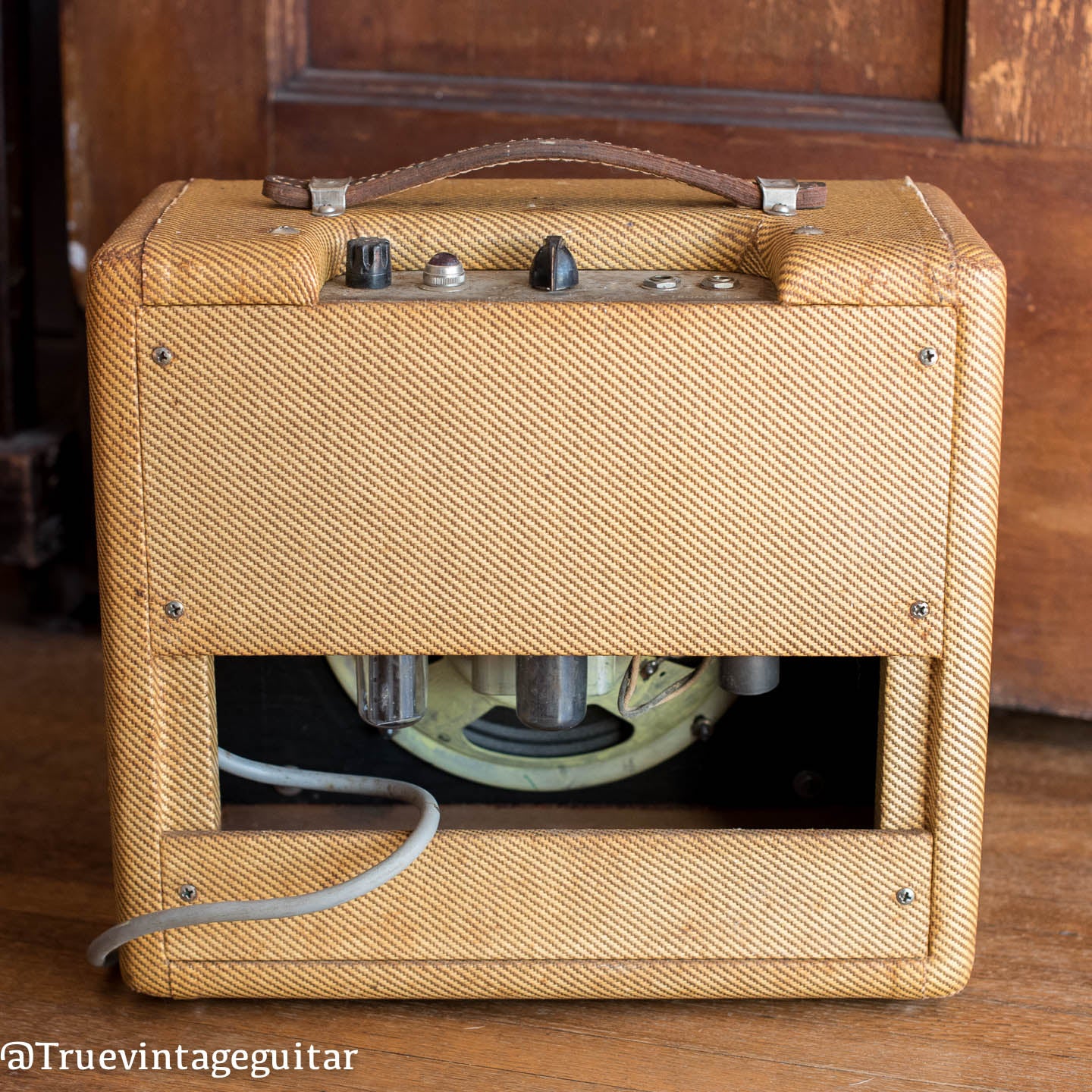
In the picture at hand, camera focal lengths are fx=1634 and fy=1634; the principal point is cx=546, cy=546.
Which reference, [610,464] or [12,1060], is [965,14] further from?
[12,1060]

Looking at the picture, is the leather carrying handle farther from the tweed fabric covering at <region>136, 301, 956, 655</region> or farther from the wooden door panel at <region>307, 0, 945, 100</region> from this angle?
the wooden door panel at <region>307, 0, 945, 100</region>

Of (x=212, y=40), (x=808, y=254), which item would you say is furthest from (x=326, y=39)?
(x=808, y=254)

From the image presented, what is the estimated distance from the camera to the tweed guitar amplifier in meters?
0.95

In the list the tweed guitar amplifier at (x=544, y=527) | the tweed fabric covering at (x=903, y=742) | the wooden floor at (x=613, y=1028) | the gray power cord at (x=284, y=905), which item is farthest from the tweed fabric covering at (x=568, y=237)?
the wooden floor at (x=613, y=1028)

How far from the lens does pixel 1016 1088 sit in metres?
1.00

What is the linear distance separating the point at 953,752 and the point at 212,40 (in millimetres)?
954

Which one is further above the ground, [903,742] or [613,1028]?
[903,742]

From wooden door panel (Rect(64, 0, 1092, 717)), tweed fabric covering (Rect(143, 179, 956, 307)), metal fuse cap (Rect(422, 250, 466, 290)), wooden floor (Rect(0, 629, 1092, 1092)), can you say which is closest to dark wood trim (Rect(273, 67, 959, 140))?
wooden door panel (Rect(64, 0, 1092, 717))

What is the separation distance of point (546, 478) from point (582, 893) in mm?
275

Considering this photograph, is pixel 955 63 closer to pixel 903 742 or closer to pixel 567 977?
pixel 903 742

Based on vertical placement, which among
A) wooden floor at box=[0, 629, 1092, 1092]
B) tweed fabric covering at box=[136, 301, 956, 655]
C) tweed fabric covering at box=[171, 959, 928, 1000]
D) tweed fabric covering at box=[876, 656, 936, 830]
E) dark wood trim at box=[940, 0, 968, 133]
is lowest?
wooden floor at box=[0, 629, 1092, 1092]

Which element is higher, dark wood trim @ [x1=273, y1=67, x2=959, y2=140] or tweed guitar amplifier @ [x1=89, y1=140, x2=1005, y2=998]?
dark wood trim @ [x1=273, y1=67, x2=959, y2=140]

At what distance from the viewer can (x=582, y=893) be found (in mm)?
1043

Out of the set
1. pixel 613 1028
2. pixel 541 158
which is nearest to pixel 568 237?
pixel 541 158
